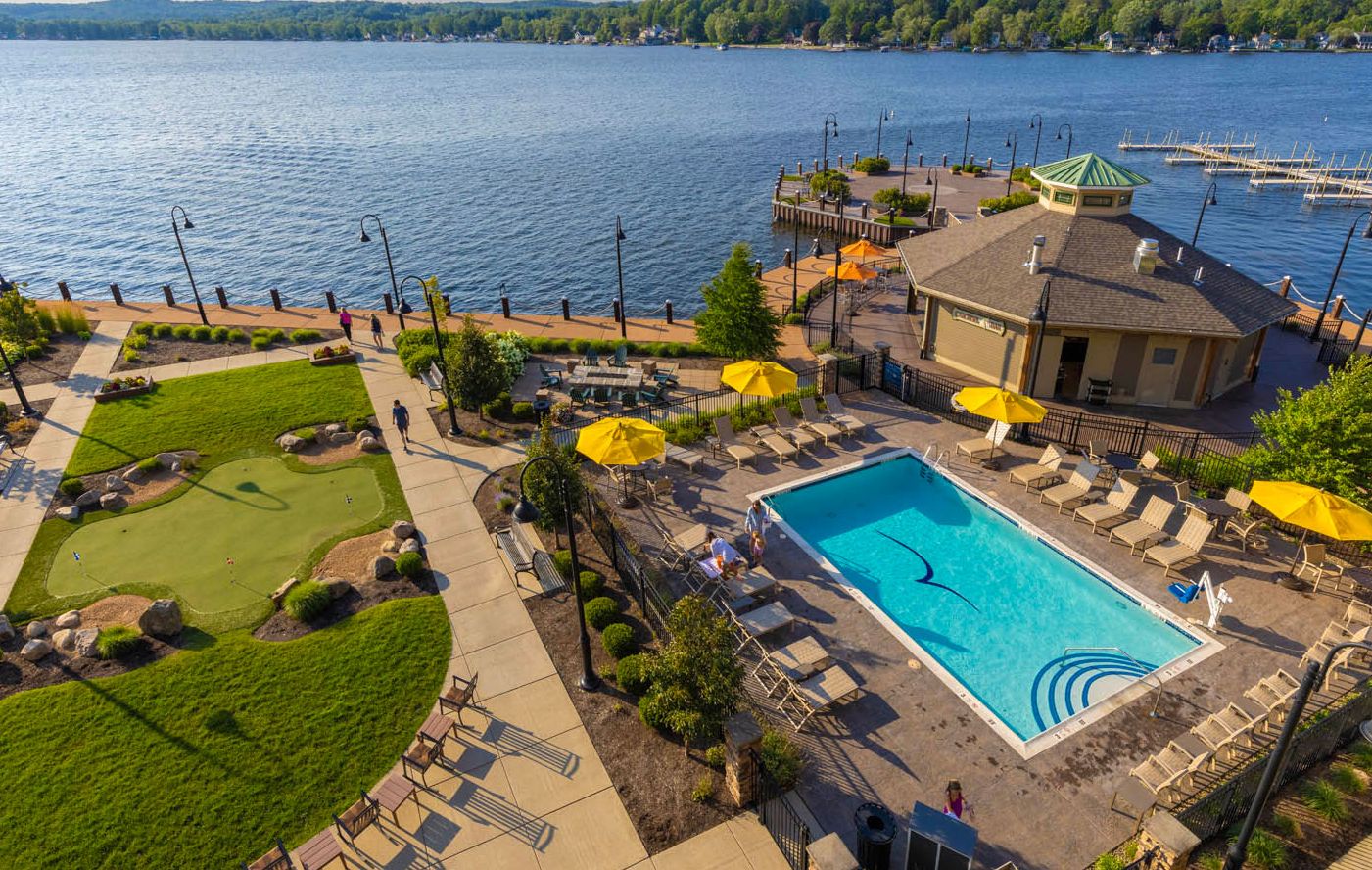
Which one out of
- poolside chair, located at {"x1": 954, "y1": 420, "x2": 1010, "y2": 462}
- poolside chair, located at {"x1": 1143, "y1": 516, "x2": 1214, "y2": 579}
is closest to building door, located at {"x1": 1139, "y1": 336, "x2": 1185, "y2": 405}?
poolside chair, located at {"x1": 954, "y1": 420, "x2": 1010, "y2": 462}

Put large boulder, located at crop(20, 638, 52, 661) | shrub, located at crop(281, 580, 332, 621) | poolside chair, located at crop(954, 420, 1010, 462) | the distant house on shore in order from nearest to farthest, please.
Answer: large boulder, located at crop(20, 638, 52, 661) < shrub, located at crop(281, 580, 332, 621) < poolside chair, located at crop(954, 420, 1010, 462) < the distant house on shore

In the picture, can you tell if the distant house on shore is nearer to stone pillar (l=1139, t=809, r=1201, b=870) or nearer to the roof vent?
the roof vent

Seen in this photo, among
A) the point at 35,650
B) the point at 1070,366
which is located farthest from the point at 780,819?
the point at 1070,366

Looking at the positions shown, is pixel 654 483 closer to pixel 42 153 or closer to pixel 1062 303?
pixel 1062 303

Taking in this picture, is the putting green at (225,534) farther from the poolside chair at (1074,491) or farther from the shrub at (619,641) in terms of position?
the poolside chair at (1074,491)

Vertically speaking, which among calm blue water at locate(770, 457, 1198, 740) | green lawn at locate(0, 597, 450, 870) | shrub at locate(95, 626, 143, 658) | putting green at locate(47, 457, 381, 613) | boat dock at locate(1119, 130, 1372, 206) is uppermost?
shrub at locate(95, 626, 143, 658)

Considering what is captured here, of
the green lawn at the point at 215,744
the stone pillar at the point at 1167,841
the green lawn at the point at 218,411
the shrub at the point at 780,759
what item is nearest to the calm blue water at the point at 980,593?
the stone pillar at the point at 1167,841

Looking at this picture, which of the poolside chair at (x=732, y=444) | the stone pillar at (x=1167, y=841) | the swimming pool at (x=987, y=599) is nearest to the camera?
the stone pillar at (x=1167, y=841)

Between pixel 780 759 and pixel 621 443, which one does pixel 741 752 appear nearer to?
pixel 780 759
